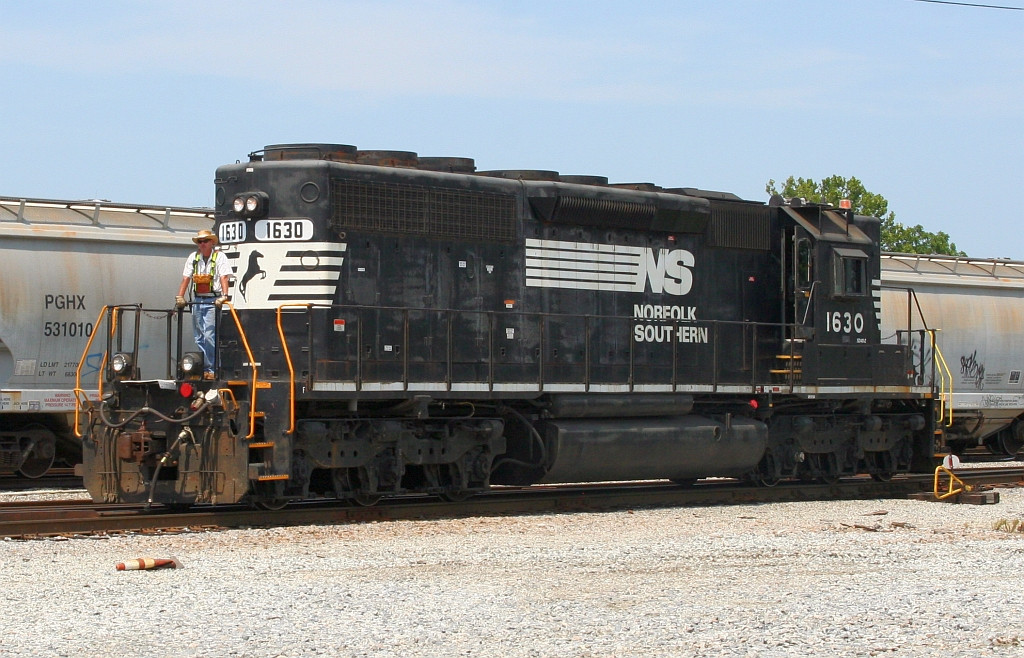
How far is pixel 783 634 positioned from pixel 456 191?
7636mm

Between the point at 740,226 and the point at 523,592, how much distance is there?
8662 millimetres

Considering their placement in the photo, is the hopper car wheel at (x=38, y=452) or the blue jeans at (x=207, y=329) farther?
the hopper car wheel at (x=38, y=452)

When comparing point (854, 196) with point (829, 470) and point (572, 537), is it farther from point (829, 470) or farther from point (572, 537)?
point (572, 537)

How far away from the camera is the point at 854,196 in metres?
68.5

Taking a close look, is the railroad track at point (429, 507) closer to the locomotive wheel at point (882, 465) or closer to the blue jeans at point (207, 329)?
the locomotive wheel at point (882, 465)

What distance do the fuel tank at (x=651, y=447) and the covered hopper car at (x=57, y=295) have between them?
6.51 meters

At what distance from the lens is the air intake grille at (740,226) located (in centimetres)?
1574

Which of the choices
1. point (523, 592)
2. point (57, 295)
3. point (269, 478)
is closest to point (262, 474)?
point (269, 478)

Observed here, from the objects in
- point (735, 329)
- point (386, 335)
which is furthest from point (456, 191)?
point (735, 329)

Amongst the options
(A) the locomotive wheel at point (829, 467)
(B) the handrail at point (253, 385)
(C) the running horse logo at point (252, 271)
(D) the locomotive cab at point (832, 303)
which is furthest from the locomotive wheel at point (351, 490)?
(A) the locomotive wheel at point (829, 467)

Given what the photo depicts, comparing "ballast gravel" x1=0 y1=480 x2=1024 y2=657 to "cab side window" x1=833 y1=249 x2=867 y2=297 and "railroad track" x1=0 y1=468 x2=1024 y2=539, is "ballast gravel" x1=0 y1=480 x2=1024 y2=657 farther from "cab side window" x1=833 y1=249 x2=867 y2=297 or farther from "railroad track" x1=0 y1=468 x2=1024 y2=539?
"cab side window" x1=833 y1=249 x2=867 y2=297

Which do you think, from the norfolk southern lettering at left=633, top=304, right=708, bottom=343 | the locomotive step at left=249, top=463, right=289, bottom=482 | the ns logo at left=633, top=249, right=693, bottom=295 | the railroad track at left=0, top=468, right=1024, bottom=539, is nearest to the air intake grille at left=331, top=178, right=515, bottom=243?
the ns logo at left=633, top=249, right=693, bottom=295

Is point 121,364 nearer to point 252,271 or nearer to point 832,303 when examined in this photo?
point 252,271

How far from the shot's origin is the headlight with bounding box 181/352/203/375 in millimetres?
12078
